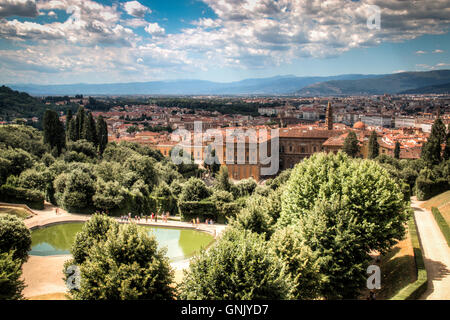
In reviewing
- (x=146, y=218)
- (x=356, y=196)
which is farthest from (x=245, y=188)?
(x=356, y=196)

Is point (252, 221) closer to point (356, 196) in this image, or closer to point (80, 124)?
point (356, 196)

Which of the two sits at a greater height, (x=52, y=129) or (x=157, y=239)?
(x=52, y=129)

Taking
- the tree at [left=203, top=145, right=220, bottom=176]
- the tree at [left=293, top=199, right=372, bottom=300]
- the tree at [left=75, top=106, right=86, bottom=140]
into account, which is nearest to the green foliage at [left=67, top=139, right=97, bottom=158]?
the tree at [left=75, top=106, right=86, bottom=140]

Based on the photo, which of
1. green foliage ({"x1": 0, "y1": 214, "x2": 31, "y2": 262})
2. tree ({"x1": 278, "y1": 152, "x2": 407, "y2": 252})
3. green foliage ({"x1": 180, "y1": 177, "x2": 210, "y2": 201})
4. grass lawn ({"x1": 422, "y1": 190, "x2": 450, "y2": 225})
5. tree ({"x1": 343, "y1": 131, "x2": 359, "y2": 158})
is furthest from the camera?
tree ({"x1": 343, "y1": 131, "x2": 359, "y2": 158})

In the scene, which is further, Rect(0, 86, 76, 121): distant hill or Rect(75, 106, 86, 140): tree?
Rect(0, 86, 76, 121): distant hill

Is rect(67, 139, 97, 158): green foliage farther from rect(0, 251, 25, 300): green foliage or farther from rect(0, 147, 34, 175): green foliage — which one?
rect(0, 251, 25, 300): green foliage
